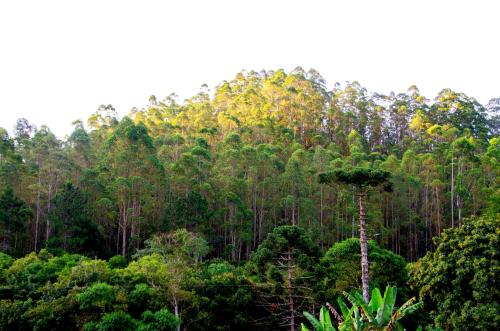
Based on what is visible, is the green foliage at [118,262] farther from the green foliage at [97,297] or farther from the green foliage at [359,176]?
the green foliage at [359,176]

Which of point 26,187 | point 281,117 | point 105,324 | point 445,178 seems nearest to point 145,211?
point 26,187

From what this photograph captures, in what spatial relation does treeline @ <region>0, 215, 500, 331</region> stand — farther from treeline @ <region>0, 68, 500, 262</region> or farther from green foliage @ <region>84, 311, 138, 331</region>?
treeline @ <region>0, 68, 500, 262</region>

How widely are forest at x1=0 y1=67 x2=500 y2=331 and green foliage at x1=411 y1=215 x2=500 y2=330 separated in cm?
5

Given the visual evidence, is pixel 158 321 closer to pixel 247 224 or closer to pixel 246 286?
pixel 246 286

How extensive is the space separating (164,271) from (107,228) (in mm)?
12686

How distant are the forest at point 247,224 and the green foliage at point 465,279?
53 mm

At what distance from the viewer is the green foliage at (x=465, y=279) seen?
15305 mm

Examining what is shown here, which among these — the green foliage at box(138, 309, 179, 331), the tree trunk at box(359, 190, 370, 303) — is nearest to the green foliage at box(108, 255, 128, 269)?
the green foliage at box(138, 309, 179, 331)

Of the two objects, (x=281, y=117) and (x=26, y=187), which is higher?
(x=281, y=117)

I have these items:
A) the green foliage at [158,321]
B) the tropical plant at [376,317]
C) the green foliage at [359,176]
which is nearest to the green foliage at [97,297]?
the green foliage at [158,321]

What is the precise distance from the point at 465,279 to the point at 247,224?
1594cm

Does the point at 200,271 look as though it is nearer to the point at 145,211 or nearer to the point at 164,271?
the point at 164,271

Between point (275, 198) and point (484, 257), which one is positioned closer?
point (484, 257)

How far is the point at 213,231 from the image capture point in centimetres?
3150
